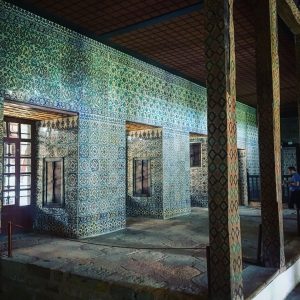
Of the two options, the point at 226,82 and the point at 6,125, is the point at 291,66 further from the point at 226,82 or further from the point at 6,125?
the point at 6,125

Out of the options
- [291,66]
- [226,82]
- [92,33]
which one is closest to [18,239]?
[92,33]

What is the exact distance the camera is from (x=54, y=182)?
21.7 feet

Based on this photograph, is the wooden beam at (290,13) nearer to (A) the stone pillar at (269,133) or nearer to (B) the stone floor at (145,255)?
(A) the stone pillar at (269,133)

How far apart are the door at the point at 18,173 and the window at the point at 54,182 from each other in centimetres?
37

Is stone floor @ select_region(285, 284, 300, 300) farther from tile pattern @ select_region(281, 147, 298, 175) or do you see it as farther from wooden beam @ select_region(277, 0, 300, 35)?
tile pattern @ select_region(281, 147, 298, 175)

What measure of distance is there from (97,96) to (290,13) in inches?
156

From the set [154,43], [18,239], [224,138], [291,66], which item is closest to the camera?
[224,138]

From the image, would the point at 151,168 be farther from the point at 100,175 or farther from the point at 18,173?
the point at 18,173

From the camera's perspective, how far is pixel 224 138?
3283mm

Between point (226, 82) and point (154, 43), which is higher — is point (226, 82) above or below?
below

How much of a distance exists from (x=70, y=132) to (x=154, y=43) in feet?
8.59

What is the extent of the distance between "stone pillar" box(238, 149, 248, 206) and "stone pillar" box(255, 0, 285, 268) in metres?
8.27

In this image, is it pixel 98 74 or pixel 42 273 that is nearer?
pixel 42 273

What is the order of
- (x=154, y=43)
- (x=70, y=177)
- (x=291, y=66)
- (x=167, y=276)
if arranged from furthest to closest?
(x=291, y=66) → (x=154, y=43) → (x=70, y=177) → (x=167, y=276)
